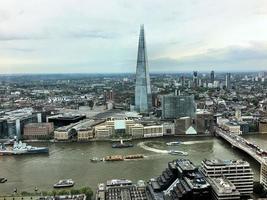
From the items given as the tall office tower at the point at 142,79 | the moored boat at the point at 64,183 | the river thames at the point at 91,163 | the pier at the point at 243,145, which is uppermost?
the tall office tower at the point at 142,79

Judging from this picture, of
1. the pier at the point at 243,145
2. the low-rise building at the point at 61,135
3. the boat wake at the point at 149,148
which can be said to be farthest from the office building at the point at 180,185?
the low-rise building at the point at 61,135

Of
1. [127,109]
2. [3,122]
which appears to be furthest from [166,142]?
[127,109]

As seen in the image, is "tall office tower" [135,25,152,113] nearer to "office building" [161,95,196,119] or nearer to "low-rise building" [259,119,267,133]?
"office building" [161,95,196,119]

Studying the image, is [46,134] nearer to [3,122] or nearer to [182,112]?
[3,122]

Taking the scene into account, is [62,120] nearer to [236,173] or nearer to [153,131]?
[153,131]

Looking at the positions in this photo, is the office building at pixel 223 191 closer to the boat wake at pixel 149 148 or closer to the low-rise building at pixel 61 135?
the boat wake at pixel 149 148

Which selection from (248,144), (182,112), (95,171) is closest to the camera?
(95,171)
